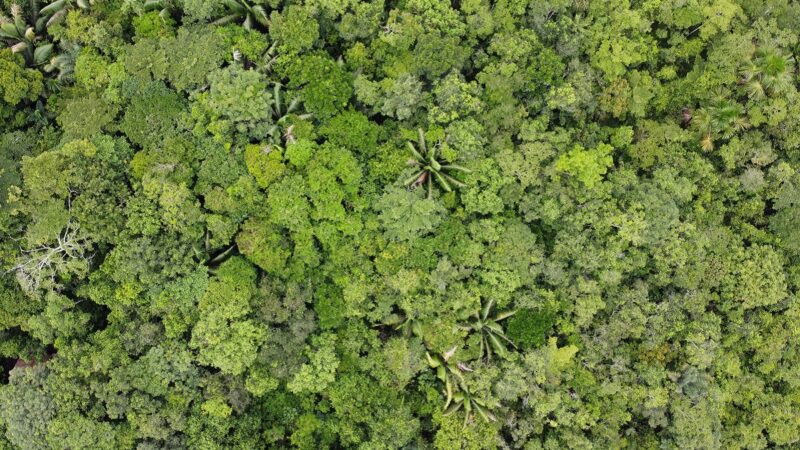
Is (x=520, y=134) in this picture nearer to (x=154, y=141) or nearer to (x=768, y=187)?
(x=768, y=187)

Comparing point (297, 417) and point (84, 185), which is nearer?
point (84, 185)

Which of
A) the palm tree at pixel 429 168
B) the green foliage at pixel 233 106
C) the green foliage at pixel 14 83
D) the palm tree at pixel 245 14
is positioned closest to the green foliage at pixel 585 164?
the palm tree at pixel 429 168

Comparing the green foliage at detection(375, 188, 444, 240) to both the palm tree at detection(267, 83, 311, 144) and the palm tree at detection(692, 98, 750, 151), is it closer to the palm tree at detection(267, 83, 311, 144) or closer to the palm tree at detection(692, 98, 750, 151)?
the palm tree at detection(267, 83, 311, 144)

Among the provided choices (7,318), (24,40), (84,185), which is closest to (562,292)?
(84,185)

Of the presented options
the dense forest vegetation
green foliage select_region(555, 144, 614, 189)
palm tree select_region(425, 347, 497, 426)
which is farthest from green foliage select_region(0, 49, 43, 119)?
green foliage select_region(555, 144, 614, 189)

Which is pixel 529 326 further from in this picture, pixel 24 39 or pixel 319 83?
pixel 24 39

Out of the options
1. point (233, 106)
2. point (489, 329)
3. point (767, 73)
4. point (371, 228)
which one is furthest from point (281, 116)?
point (767, 73)
